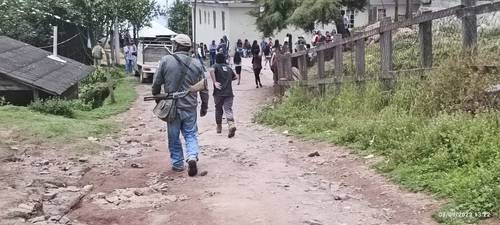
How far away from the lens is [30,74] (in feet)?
58.0

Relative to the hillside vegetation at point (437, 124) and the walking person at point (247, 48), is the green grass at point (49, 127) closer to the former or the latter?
the hillside vegetation at point (437, 124)

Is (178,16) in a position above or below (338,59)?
above

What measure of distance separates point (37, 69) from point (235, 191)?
1392cm

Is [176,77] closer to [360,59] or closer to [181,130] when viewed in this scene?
[181,130]

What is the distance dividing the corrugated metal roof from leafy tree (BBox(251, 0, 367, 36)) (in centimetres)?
689

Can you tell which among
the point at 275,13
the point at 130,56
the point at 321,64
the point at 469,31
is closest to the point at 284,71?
the point at 321,64

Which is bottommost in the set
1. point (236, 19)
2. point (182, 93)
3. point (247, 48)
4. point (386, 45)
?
point (182, 93)

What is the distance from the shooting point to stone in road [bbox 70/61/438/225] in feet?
18.1

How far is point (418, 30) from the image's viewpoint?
9227 millimetres

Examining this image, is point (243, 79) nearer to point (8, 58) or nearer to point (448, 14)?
point (8, 58)

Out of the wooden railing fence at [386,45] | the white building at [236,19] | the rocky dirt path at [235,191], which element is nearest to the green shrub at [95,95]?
the wooden railing fence at [386,45]

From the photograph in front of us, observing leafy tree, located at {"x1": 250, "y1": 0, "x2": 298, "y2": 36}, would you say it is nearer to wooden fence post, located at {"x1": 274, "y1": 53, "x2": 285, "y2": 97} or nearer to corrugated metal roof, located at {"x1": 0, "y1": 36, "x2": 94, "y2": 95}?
wooden fence post, located at {"x1": 274, "y1": 53, "x2": 285, "y2": 97}

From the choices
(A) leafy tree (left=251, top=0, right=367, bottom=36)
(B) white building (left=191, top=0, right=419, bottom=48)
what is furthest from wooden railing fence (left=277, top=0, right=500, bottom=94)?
(B) white building (left=191, top=0, right=419, bottom=48)

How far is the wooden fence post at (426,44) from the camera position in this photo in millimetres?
8898
